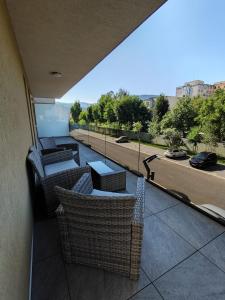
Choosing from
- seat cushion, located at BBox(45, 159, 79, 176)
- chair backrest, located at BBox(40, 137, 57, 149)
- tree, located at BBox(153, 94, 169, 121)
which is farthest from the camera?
tree, located at BBox(153, 94, 169, 121)

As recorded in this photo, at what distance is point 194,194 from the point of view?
5.52 m

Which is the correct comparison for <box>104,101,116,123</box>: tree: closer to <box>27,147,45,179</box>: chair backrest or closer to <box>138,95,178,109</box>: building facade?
<box>138,95,178,109</box>: building facade

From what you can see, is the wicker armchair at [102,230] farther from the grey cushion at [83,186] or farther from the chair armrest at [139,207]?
the grey cushion at [83,186]

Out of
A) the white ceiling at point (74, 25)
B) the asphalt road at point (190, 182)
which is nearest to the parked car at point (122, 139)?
the asphalt road at point (190, 182)

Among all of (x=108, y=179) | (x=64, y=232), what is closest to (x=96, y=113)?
(x=108, y=179)

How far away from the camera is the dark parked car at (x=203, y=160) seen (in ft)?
27.8

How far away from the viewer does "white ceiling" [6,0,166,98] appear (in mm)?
1309

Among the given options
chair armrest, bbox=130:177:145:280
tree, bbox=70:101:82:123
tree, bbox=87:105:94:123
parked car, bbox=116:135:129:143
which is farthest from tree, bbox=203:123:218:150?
tree, bbox=70:101:82:123

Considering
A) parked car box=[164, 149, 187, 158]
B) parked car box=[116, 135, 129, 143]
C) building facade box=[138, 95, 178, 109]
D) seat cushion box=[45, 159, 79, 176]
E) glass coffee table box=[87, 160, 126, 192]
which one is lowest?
parked car box=[164, 149, 187, 158]

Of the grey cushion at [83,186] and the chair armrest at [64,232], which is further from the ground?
the grey cushion at [83,186]

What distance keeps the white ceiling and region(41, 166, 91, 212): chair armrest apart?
5.90ft

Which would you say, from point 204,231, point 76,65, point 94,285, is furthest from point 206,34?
point 94,285

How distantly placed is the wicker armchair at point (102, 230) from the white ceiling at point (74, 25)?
159cm

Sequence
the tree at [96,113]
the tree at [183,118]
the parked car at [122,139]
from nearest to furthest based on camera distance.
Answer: the parked car at [122,139] < the tree at [183,118] < the tree at [96,113]
